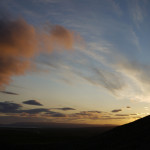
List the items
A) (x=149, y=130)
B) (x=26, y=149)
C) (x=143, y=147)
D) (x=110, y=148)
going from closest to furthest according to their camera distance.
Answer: (x=143, y=147)
(x=110, y=148)
(x=149, y=130)
(x=26, y=149)

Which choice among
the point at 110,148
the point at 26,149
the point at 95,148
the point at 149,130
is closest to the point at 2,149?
the point at 26,149

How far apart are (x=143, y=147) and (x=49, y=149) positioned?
24.2m

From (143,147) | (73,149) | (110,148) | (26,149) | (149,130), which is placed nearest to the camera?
(143,147)

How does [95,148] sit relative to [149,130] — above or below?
below

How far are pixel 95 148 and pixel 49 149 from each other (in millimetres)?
12475

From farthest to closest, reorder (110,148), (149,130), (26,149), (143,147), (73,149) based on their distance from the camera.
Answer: (26,149) → (73,149) → (149,130) → (110,148) → (143,147)

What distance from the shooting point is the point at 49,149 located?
44.8 m

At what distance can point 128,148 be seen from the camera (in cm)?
3059

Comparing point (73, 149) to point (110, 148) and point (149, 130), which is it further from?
point (149, 130)

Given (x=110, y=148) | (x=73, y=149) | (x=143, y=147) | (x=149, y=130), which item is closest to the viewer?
(x=143, y=147)

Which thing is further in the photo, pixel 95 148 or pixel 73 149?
pixel 73 149

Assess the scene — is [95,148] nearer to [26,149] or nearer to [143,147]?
[143,147]

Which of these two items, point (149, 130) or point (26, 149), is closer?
point (149, 130)

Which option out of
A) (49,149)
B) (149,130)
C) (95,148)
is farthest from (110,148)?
(49,149)
